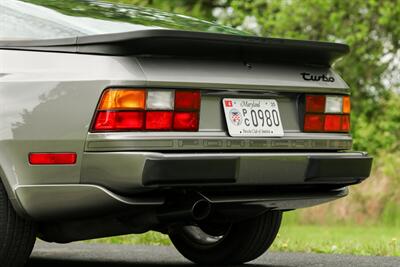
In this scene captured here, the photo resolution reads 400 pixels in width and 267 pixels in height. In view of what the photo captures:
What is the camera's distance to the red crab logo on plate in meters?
5.21

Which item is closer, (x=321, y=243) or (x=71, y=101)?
(x=71, y=101)

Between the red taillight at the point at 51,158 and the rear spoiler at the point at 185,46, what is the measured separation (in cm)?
51

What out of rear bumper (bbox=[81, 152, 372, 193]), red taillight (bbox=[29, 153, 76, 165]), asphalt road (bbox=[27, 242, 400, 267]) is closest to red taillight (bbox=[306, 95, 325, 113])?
rear bumper (bbox=[81, 152, 372, 193])

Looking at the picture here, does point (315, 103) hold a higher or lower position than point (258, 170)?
higher

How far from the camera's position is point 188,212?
5.10 metres

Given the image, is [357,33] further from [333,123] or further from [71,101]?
[71,101]

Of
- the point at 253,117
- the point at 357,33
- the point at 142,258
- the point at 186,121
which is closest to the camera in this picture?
the point at 186,121

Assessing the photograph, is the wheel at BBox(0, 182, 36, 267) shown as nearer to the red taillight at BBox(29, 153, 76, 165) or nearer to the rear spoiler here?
the red taillight at BBox(29, 153, 76, 165)

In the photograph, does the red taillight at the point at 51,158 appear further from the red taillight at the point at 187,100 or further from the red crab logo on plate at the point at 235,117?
the red crab logo on plate at the point at 235,117

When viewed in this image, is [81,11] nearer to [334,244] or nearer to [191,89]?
[191,89]

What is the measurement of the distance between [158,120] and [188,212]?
1.56 feet

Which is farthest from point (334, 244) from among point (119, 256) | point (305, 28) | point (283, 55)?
point (305, 28)

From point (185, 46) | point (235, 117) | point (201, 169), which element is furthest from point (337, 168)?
point (185, 46)

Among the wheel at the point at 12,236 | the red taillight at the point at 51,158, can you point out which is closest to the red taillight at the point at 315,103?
the red taillight at the point at 51,158
